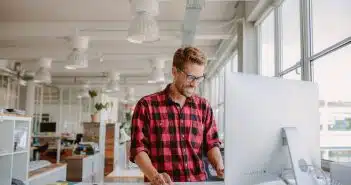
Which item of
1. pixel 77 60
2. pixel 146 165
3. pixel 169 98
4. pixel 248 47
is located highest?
pixel 248 47

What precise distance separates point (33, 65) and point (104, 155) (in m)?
4.07

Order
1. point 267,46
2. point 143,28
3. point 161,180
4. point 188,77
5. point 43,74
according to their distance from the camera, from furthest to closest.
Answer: point 43,74, point 267,46, point 143,28, point 188,77, point 161,180

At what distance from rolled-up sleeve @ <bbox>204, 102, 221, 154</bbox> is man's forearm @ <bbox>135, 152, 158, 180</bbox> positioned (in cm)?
40

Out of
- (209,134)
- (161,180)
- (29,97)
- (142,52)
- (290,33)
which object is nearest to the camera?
(161,180)

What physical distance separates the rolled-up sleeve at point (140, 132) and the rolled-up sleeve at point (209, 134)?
36 centimetres

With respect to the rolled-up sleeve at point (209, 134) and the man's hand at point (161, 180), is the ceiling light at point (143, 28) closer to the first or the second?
the rolled-up sleeve at point (209, 134)

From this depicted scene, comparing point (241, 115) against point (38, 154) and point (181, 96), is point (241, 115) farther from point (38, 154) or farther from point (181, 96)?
point (38, 154)

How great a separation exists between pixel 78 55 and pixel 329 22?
3.59 m

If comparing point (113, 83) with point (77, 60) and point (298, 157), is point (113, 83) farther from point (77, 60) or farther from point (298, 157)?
point (298, 157)

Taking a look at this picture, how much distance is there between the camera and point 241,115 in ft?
4.25

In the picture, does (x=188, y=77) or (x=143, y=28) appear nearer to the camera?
(x=188, y=77)

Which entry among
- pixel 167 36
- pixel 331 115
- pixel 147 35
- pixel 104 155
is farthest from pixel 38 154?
pixel 331 115

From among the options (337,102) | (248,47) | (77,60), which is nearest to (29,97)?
(77,60)

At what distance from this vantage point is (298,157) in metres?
1.35
